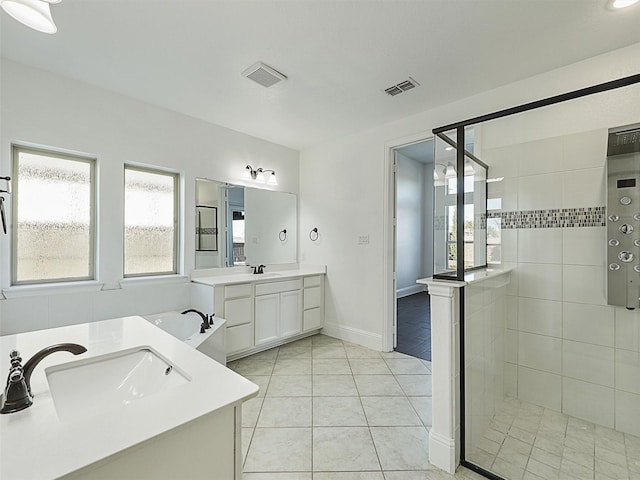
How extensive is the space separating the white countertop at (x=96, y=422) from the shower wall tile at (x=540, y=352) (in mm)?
2406

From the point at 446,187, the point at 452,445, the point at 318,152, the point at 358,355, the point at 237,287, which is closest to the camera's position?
the point at 452,445

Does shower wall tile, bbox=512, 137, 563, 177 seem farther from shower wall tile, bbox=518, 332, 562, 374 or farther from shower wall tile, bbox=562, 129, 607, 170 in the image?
shower wall tile, bbox=518, 332, 562, 374

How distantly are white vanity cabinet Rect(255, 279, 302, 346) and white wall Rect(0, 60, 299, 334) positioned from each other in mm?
828

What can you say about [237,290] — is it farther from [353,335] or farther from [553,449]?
[553,449]

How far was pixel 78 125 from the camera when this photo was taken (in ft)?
8.45

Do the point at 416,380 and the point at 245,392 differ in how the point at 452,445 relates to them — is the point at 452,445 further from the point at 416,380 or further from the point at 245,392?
the point at 245,392

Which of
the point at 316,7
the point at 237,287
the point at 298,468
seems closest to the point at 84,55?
the point at 316,7

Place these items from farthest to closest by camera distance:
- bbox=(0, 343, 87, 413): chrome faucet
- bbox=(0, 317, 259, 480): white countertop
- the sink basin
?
1. the sink basin
2. bbox=(0, 343, 87, 413): chrome faucet
3. bbox=(0, 317, 259, 480): white countertop

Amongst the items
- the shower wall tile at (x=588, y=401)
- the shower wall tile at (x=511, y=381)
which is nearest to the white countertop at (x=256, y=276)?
the shower wall tile at (x=511, y=381)

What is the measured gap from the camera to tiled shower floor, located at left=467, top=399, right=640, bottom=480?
1650 millimetres

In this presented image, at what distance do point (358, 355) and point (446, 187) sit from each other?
2196 mm

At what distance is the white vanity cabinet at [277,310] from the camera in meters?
3.30

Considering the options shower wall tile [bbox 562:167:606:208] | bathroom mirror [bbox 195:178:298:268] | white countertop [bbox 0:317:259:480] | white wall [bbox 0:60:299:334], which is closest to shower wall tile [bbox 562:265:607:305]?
shower wall tile [bbox 562:167:606:208]

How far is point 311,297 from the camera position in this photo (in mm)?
3881
